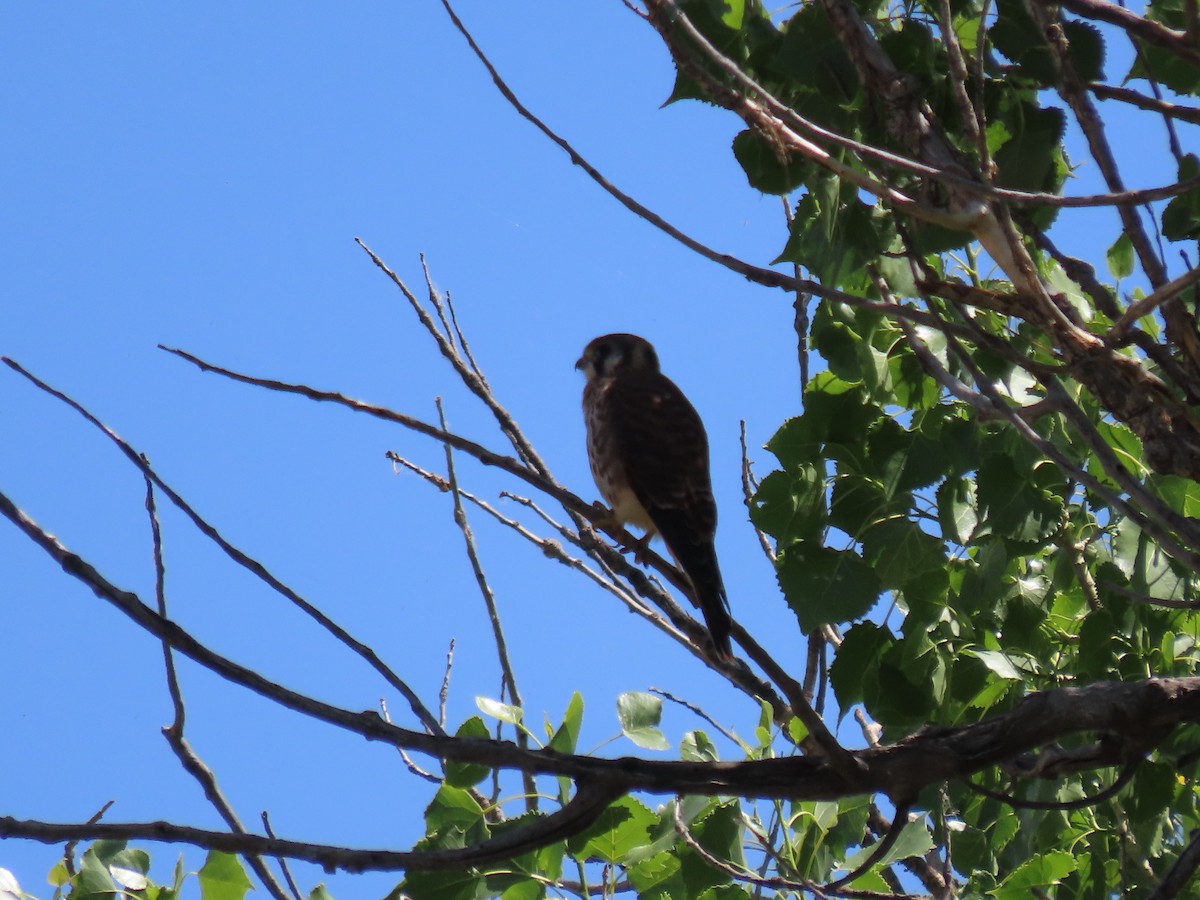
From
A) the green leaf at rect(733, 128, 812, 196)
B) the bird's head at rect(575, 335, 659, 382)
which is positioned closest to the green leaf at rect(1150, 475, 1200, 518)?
the green leaf at rect(733, 128, 812, 196)

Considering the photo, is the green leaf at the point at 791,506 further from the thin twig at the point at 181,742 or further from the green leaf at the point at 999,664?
the thin twig at the point at 181,742

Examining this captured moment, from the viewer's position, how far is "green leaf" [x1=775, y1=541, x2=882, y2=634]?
8.11 feet

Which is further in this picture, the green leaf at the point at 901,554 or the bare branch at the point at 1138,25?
the green leaf at the point at 901,554

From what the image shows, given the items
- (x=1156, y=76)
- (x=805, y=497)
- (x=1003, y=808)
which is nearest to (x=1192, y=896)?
(x=1003, y=808)

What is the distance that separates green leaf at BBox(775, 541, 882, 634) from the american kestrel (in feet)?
3.47

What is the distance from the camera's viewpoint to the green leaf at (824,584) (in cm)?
247

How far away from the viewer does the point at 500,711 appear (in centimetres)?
244

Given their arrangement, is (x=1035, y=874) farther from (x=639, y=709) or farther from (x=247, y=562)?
(x=247, y=562)

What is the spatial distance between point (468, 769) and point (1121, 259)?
5.97ft

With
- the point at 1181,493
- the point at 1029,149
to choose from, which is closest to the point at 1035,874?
the point at 1181,493

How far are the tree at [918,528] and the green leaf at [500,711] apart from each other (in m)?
0.01

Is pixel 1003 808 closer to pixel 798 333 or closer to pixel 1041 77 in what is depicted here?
pixel 798 333

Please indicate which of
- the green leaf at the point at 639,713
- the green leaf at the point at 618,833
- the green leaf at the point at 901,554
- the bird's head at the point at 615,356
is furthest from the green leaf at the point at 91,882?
the bird's head at the point at 615,356

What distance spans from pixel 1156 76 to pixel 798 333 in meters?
1.29
